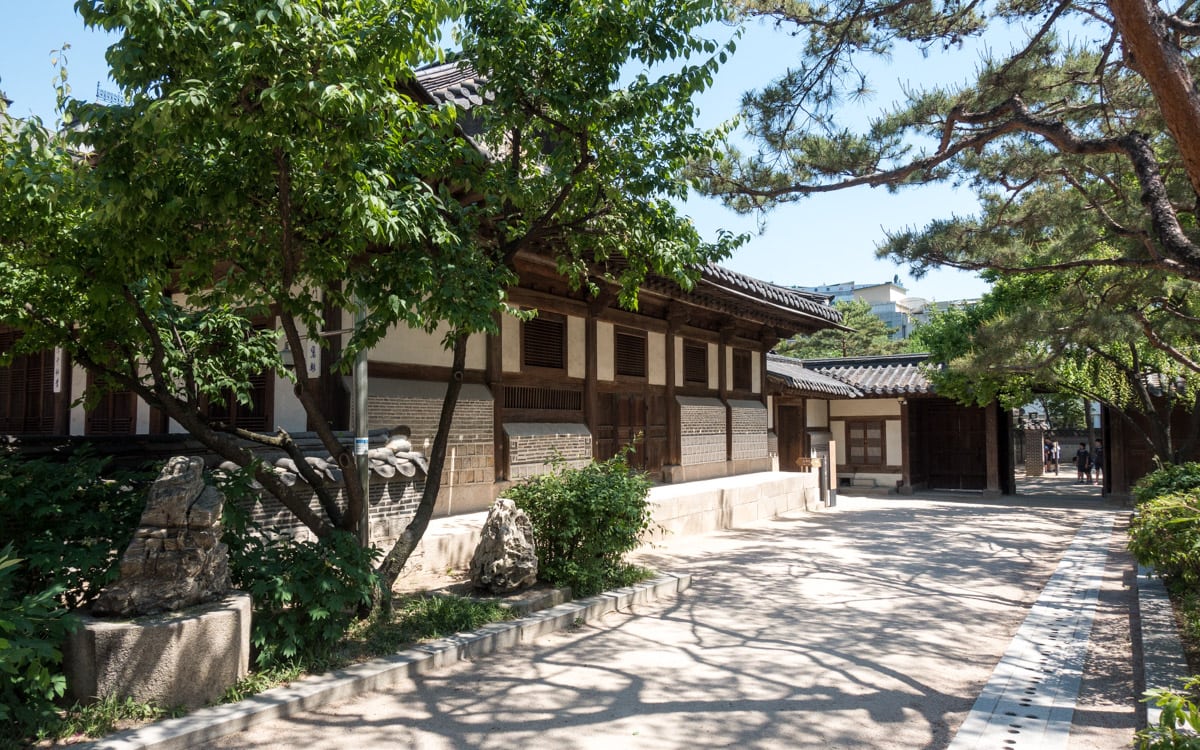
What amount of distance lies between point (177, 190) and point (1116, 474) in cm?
2069

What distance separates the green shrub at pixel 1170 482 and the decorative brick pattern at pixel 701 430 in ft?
21.6

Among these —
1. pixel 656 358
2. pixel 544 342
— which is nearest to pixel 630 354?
pixel 656 358

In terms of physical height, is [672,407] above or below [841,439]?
above

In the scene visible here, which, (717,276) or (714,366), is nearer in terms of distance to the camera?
(717,276)

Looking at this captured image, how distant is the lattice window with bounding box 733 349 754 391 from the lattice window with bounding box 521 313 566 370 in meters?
6.06

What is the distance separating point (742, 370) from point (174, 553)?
43.2 feet

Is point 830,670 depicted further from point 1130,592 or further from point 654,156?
point 1130,592

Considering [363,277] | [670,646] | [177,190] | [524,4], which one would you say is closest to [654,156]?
[524,4]

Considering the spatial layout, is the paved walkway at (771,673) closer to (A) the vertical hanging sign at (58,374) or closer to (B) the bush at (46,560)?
(B) the bush at (46,560)

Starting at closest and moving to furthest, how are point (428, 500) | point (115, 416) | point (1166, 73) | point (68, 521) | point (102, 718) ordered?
point (102, 718), point (1166, 73), point (68, 521), point (428, 500), point (115, 416)

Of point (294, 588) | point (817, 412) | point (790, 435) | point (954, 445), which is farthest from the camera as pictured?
point (817, 412)

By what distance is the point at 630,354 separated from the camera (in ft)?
41.0

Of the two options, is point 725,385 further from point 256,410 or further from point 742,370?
point 256,410

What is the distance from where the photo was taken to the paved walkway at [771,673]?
416 centimetres
